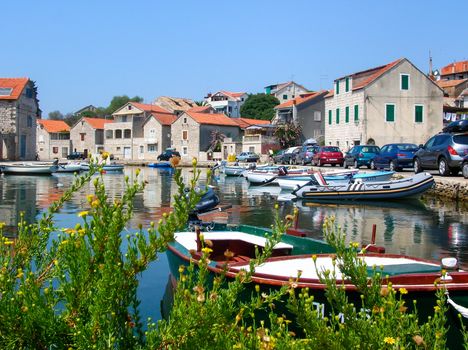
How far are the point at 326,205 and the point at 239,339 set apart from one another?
22.6m

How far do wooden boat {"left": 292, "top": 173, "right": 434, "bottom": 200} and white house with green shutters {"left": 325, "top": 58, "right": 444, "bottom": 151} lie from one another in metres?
22.7

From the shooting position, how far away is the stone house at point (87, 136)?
9394cm

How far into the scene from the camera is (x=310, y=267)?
737 cm

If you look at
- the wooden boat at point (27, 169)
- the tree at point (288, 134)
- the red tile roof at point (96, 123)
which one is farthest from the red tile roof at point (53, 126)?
the wooden boat at point (27, 169)

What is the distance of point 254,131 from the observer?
78.1 m

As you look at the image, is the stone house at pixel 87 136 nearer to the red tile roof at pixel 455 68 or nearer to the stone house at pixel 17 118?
the stone house at pixel 17 118

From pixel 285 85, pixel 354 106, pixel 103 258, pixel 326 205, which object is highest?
pixel 285 85

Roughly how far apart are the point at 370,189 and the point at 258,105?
264 feet

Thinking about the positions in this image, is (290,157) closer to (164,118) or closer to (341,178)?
(341,178)

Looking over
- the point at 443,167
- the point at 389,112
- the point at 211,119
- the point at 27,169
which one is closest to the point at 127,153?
the point at 211,119

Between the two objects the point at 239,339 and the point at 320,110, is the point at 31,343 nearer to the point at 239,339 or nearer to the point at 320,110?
the point at 239,339


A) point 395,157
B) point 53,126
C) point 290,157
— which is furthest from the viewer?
point 53,126

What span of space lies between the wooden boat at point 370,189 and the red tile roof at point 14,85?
4356 centimetres

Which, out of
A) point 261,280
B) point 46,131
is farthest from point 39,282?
point 46,131
